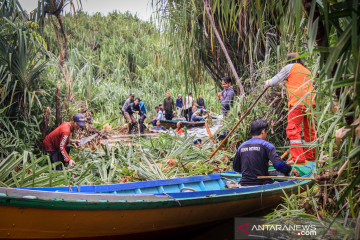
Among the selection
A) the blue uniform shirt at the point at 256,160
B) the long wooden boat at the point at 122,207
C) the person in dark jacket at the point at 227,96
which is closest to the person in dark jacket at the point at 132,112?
the person in dark jacket at the point at 227,96

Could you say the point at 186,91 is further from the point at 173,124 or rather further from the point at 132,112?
the point at 173,124

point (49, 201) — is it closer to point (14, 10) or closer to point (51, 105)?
point (51, 105)

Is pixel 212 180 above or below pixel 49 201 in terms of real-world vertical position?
below

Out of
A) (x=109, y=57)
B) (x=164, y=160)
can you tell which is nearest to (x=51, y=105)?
(x=164, y=160)

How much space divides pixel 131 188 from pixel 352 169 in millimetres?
2554

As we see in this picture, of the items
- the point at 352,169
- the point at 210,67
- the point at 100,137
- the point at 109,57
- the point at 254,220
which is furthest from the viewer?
the point at 109,57

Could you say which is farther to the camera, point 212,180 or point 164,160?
point 164,160

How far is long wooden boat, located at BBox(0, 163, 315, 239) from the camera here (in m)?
3.16

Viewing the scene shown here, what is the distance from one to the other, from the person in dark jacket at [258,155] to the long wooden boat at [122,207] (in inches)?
9.2

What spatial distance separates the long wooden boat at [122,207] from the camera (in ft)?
10.4

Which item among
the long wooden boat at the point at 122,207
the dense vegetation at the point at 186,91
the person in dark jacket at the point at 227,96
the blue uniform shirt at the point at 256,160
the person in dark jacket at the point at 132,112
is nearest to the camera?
A: the long wooden boat at the point at 122,207

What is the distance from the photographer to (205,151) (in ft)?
21.4

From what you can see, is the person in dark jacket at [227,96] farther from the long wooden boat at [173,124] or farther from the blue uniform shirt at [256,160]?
the long wooden boat at [173,124]

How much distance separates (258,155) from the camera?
431 centimetres
